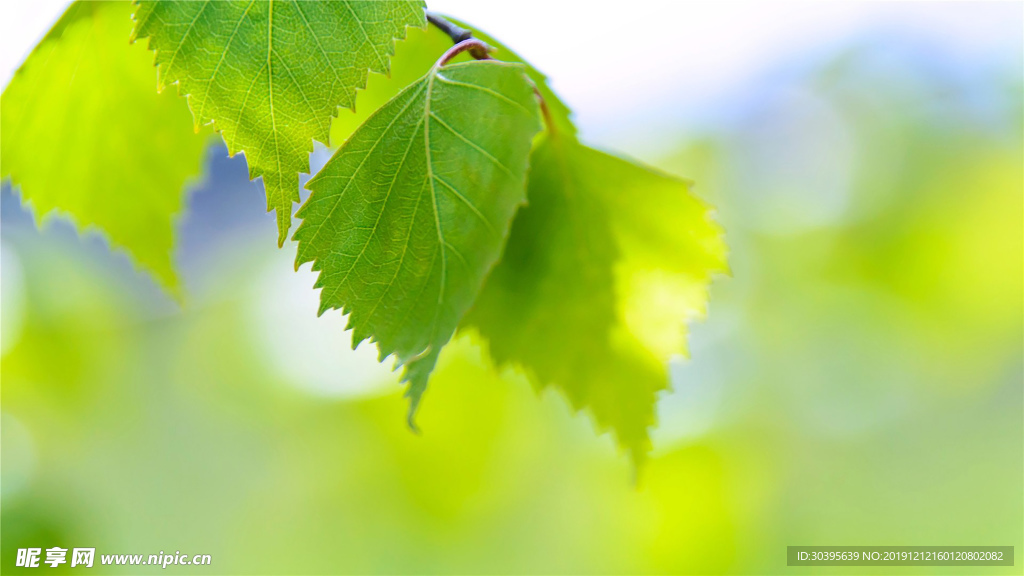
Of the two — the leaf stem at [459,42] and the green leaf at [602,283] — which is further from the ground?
the leaf stem at [459,42]

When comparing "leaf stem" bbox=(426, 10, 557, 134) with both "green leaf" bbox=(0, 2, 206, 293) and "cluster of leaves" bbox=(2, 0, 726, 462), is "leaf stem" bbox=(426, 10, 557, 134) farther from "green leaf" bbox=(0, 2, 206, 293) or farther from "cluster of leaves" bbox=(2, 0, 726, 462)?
"green leaf" bbox=(0, 2, 206, 293)

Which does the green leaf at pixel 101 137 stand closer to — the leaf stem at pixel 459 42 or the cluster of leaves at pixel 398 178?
the cluster of leaves at pixel 398 178

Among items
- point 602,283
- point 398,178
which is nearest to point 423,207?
point 398,178

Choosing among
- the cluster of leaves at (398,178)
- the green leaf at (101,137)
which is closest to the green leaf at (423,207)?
the cluster of leaves at (398,178)

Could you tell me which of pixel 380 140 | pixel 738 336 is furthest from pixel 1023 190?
pixel 380 140

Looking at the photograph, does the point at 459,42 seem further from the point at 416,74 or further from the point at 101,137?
the point at 101,137

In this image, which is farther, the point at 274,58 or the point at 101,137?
the point at 101,137
